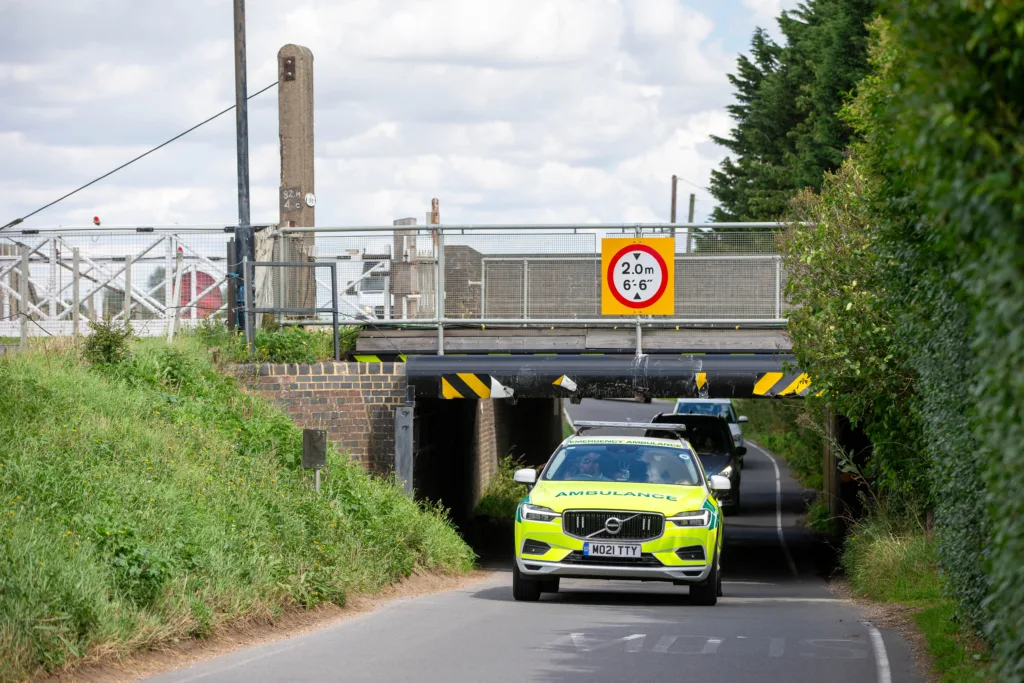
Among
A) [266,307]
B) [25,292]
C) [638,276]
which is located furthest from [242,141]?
[638,276]

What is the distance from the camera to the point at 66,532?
9.69m

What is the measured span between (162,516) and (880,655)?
5.72 m

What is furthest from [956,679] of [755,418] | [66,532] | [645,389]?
[755,418]

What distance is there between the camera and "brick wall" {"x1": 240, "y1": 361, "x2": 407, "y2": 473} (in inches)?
722

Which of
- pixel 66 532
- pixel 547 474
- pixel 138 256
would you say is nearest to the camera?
pixel 66 532

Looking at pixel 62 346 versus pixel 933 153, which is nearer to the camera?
pixel 933 153

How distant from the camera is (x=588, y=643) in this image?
10.0 meters

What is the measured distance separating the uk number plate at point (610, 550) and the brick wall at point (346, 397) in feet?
21.1

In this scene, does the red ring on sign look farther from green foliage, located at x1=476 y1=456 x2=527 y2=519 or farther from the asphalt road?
green foliage, located at x1=476 y1=456 x2=527 y2=519

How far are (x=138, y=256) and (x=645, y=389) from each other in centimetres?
798

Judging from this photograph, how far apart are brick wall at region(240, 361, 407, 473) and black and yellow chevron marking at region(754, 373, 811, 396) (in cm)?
483

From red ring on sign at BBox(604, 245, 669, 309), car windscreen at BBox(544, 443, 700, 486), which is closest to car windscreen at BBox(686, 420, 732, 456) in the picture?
red ring on sign at BBox(604, 245, 669, 309)

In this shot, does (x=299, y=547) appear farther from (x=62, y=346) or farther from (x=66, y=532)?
(x=62, y=346)

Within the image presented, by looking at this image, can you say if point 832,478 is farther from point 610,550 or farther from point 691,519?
point 610,550
